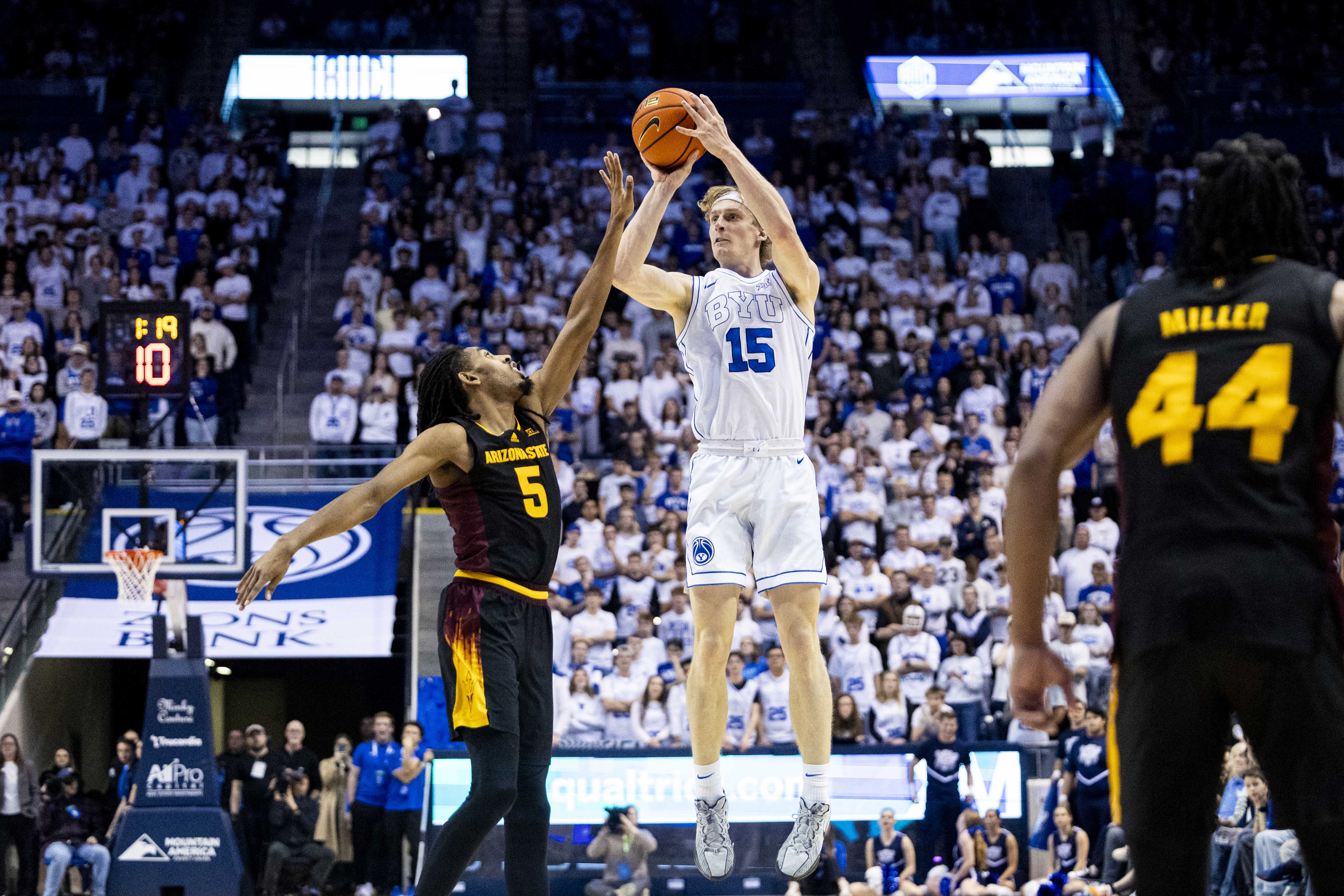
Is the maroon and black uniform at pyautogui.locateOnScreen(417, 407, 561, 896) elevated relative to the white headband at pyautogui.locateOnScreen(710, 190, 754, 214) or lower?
lower

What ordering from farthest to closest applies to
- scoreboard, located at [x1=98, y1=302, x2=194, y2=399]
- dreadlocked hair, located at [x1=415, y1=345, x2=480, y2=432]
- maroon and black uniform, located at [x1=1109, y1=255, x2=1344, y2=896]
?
scoreboard, located at [x1=98, y1=302, x2=194, y2=399]
dreadlocked hair, located at [x1=415, y1=345, x2=480, y2=432]
maroon and black uniform, located at [x1=1109, y1=255, x2=1344, y2=896]

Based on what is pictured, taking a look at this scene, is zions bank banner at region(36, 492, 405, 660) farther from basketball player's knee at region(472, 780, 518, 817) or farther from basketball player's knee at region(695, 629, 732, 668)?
basketball player's knee at region(472, 780, 518, 817)

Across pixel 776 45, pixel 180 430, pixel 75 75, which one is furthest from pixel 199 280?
pixel 776 45

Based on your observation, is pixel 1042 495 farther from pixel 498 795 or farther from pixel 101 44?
pixel 101 44

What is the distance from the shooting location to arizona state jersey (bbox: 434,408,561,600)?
6016 mm

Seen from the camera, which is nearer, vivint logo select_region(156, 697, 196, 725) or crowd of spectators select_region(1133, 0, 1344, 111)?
vivint logo select_region(156, 697, 196, 725)

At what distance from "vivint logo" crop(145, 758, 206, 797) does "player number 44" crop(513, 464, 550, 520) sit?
7.90m

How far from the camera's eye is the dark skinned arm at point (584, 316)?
6.21 m

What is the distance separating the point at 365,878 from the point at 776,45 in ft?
55.4

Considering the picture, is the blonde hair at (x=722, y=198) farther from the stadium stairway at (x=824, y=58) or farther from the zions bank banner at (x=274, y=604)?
the stadium stairway at (x=824, y=58)

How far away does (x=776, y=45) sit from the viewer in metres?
26.2

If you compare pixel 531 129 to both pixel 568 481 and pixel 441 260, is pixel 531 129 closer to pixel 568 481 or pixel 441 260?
pixel 441 260

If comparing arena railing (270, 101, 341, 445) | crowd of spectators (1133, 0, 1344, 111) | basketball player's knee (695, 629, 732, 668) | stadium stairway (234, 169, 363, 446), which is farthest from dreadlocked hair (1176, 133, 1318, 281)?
crowd of spectators (1133, 0, 1344, 111)

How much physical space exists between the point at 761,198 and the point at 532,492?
65.1 inches
